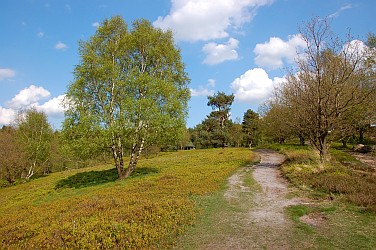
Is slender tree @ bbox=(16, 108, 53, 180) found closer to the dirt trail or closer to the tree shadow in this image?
the tree shadow

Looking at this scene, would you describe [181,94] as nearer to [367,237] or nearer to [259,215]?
[259,215]

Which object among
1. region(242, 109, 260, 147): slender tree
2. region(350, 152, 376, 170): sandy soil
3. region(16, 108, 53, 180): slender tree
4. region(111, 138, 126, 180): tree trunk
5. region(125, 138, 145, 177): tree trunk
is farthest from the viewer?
region(242, 109, 260, 147): slender tree

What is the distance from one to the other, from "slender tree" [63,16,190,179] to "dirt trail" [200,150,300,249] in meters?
10.2

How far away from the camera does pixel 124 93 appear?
2530cm

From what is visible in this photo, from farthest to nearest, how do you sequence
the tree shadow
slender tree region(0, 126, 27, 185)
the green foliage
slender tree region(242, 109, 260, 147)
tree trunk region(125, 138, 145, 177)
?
slender tree region(242, 109, 260, 147), slender tree region(0, 126, 27, 185), the tree shadow, tree trunk region(125, 138, 145, 177), the green foliage

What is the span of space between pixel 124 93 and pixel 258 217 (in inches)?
721

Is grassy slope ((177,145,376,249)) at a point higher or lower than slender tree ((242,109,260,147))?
lower

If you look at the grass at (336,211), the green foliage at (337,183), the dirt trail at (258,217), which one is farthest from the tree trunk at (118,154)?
the grass at (336,211)

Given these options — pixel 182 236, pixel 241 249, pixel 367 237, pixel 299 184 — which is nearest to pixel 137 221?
pixel 182 236

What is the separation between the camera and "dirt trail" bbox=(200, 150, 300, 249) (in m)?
8.33

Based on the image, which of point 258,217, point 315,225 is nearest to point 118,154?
point 258,217

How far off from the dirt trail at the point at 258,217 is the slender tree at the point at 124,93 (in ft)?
33.5

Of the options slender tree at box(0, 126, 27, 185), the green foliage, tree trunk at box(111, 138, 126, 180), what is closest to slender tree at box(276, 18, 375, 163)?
the green foliage

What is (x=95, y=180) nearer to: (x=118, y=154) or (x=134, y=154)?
(x=118, y=154)
